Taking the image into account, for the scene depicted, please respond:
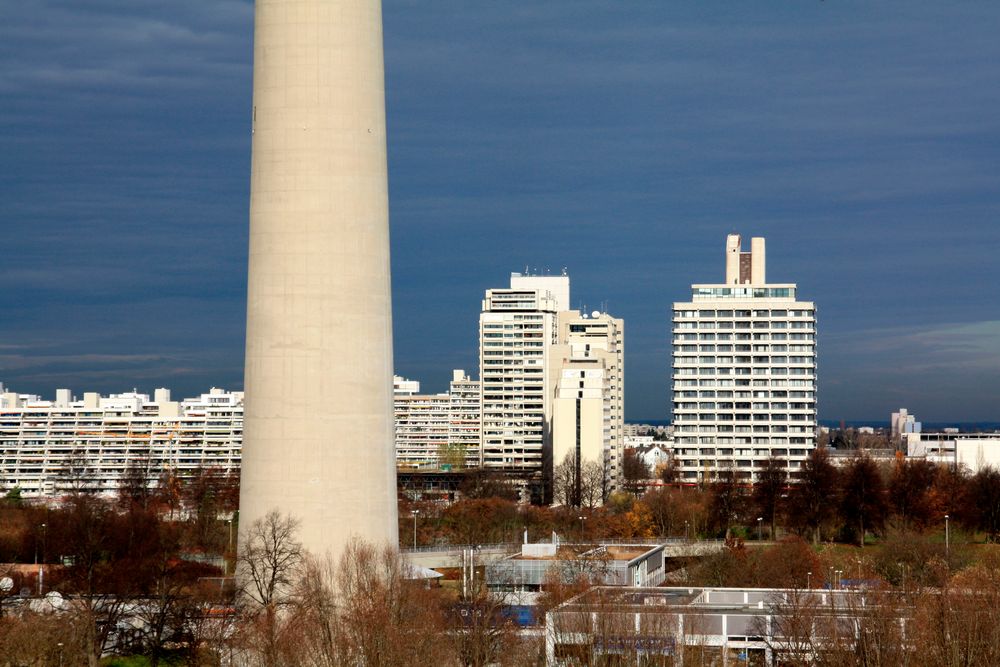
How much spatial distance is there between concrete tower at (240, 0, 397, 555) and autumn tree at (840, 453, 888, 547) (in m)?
67.8

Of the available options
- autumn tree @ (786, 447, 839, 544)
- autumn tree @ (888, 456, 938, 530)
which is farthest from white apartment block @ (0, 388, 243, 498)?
autumn tree @ (888, 456, 938, 530)

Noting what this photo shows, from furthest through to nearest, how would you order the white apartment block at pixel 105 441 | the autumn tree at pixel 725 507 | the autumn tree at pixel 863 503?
1. the white apartment block at pixel 105 441
2. the autumn tree at pixel 725 507
3. the autumn tree at pixel 863 503

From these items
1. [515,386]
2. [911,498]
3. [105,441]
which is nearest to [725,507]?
[911,498]

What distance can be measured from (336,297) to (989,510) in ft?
249

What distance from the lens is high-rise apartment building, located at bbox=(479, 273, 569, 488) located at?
183625mm

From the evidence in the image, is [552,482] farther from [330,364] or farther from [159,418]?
[330,364]

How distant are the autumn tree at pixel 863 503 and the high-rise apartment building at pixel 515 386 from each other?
70261 millimetres

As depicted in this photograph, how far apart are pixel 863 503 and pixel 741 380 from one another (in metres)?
52.1

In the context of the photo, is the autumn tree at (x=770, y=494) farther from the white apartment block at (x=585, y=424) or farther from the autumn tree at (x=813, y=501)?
the white apartment block at (x=585, y=424)

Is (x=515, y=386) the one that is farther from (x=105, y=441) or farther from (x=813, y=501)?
(x=813, y=501)

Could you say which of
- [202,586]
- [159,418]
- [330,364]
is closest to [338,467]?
[330,364]

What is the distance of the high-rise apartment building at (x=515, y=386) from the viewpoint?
18362cm

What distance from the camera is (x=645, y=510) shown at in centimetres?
11631

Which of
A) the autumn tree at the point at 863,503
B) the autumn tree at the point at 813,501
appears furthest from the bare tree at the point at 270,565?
the autumn tree at the point at 813,501
